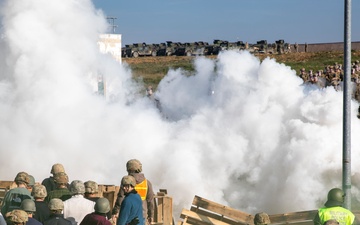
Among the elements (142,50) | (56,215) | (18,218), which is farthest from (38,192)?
(142,50)

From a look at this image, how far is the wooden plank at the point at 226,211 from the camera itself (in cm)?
1845

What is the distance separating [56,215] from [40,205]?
942 millimetres

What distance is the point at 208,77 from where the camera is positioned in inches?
1182

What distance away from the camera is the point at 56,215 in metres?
13.2

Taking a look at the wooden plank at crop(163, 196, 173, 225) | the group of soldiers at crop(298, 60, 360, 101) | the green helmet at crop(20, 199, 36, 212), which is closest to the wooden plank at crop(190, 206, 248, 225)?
the wooden plank at crop(163, 196, 173, 225)

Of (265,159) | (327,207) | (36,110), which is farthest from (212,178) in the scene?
(327,207)

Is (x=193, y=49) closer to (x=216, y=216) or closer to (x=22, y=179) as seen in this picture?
(x=216, y=216)

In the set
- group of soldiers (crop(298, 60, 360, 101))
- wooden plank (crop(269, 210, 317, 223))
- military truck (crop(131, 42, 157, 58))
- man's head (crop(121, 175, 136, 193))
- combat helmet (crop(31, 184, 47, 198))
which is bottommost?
wooden plank (crop(269, 210, 317, 223))

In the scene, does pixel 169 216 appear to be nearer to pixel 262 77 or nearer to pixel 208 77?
pixel 262 77

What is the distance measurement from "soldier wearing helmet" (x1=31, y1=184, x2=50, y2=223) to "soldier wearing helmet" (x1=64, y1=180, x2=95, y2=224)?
13.5 inches

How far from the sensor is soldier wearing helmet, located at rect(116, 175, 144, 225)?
14188mm

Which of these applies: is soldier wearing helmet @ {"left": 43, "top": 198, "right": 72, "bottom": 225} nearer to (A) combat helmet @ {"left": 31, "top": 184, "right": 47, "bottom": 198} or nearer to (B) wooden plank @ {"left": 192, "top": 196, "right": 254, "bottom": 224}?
(A) combat helmet @ {"left": 31, "top": 184, "right": 47, "bottom": 198}

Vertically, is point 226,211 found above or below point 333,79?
below

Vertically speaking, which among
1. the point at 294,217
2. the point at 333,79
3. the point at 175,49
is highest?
the point at 175,49
